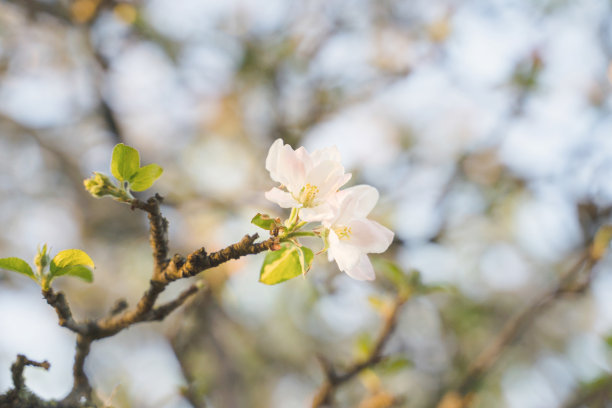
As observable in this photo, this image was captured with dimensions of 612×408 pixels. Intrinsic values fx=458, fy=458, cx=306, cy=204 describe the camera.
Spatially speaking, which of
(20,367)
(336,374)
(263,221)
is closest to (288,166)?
(263,221)

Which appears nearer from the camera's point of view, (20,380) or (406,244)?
(20,380)

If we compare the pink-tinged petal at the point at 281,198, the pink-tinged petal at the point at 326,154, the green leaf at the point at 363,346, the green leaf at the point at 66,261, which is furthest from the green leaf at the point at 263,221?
the green leaf at the point at 363,346

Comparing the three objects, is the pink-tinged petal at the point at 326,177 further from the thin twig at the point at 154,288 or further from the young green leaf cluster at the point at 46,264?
the young green leaf cluster at the point at 46,264

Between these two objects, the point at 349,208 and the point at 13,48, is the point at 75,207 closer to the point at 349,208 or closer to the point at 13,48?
the point at 13,48

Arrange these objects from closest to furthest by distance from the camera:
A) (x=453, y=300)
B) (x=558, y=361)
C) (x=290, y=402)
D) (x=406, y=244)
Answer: (x=406, y=244) < (x=453, y=300) < (x=558, y=361) < (x=290, y=402)

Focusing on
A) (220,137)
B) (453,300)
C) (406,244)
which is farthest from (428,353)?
(220,137)

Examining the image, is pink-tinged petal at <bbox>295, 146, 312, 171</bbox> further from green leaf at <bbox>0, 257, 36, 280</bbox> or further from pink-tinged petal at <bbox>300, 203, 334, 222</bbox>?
green leaf at <bbox>0, 257, 36, 280</bbox>

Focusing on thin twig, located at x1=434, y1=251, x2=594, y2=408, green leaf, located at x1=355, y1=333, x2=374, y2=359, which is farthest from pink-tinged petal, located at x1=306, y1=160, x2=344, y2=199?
thin twig, located at x1=434, y1=251, x2=594, y2=408

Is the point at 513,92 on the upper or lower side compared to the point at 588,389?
upper
